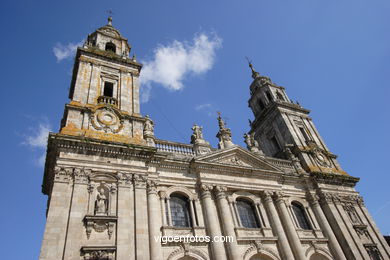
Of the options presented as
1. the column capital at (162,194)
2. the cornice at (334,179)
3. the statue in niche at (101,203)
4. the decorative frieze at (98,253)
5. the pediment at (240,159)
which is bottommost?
the decorative frieze at (98,253)

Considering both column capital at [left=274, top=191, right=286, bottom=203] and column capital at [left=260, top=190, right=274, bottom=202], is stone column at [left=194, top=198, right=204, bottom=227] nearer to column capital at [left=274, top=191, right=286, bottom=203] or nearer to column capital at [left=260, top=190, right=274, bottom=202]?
column capital at [left=260, top=190, right=274, bottom=202]

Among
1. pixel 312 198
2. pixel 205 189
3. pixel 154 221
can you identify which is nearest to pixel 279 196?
pixel 312 198

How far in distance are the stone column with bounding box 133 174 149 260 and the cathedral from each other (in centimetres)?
5

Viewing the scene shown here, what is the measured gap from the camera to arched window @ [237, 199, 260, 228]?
1836 cm

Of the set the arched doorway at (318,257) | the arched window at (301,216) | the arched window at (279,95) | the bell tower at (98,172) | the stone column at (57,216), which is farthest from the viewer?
the arched window at (279,95)

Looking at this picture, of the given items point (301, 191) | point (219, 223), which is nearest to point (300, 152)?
point (301, 191)

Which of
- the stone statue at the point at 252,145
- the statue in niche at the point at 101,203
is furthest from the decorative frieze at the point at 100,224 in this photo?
the stone statue at the point at 252,145

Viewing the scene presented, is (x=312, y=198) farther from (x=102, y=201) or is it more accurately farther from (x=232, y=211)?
(x=102, y=201)

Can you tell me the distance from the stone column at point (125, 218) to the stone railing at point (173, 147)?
3902 mm

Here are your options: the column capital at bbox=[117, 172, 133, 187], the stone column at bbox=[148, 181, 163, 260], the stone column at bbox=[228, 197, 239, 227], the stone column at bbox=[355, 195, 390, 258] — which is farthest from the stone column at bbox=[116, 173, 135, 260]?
the stone column at bbox=[355, 195, 390, 258]

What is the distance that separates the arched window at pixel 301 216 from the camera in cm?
2039

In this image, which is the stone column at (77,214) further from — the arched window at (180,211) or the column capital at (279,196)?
the column capital at (279,196)

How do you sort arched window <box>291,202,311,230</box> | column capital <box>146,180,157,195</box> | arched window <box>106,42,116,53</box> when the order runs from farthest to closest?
1. arched window <box>106,42,116,53</box>
2. arched window <box>291,202,311,230</box>
3. column capital <box>146,180,157,195</box>

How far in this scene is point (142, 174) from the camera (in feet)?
52.0
